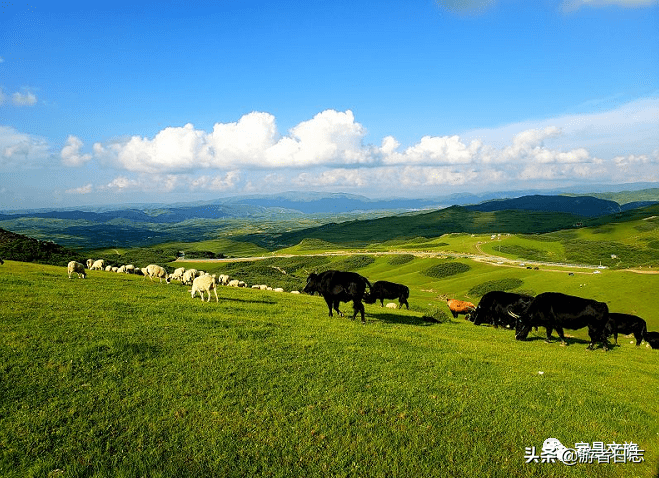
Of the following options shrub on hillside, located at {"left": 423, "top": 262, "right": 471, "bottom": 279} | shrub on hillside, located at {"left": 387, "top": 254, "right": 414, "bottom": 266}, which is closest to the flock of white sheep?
shrub on hillside, located at {"left": 423, "top": 262, "right": 471, "bottom": 279}

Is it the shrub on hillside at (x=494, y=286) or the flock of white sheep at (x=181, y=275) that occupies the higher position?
the flock of white sheep at (x=181, y=275)

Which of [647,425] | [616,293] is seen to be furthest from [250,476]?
[616,293]

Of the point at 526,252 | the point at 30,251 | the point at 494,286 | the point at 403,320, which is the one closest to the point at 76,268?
the point at 403,320

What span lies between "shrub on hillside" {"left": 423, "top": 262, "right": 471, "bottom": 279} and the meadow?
302 feet

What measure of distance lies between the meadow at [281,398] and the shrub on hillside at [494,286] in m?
65.2

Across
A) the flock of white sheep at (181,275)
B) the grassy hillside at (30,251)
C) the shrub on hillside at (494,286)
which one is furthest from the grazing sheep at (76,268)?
the shrub on hillside at (494,286)

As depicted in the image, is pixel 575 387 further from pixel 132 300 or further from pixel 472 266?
pixel 472 266

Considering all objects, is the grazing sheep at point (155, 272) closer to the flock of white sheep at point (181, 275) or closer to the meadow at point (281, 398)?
the flock of white sheep at point (181, 275)

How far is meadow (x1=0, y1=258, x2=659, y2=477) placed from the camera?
8.48 metres

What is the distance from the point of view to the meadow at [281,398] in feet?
27.8

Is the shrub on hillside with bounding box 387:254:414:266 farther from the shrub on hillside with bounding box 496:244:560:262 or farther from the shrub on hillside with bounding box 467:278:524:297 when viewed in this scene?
the shrub on hillside with bounding box 467:278:524:297

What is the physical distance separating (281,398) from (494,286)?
82.4 m

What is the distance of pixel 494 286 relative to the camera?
82750mm

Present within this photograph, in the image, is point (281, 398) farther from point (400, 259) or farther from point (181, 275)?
point (400, 259)
